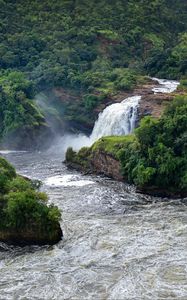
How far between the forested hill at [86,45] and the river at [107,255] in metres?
41.6

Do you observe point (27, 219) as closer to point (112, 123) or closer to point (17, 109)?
point (112, 123)

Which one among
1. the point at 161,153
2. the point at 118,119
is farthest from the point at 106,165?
the point at 118,119

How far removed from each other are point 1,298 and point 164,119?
32885 millimetres

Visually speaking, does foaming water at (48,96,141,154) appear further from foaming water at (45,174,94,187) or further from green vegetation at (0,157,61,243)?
green vegetation at (0,157,61,243)

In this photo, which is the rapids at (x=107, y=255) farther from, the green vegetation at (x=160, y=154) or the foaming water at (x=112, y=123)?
the foaming water at (x=112, y=123)

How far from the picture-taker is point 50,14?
13675cm

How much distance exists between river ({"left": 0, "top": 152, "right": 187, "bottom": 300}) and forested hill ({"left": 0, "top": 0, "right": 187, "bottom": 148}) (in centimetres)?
4161

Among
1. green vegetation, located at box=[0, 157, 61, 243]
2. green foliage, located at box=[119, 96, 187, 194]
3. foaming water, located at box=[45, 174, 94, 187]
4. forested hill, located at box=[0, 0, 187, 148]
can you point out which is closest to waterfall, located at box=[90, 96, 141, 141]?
forested hill, located at box=[0, 0, 187, 148]

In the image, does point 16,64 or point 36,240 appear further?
point 16,64

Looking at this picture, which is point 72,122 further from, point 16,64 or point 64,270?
point 64,270

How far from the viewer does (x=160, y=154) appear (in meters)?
61.2

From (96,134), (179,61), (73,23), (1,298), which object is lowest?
(1,298)

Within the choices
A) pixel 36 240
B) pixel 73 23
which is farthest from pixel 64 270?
pixel 73 23

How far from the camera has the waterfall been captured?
82.9 meters
